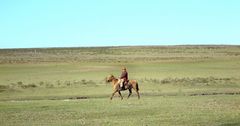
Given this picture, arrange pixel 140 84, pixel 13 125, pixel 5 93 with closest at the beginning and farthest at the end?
1. pixel 13 125
2. pixel 5 93
3. pixel 140 84

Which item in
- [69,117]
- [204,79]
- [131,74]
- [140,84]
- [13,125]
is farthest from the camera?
[131,74]

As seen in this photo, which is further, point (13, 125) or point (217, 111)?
point (217, 111)

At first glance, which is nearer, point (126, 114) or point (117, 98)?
point (126, 114)

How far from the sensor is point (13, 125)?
64.2 ft

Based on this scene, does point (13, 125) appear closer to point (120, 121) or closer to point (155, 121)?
point (120, 121)

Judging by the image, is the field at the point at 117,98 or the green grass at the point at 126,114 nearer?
the green grass at the point at 126,114

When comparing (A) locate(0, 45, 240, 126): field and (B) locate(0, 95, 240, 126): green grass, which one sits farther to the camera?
(A) locate(0, 45, 240, 126): field

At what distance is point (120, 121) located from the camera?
65.7 feet

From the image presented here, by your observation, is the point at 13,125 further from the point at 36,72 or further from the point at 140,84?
the point at 36,72

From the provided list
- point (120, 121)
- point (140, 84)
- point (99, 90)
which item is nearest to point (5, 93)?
point (99, 90)

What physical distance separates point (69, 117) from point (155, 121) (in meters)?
3.97

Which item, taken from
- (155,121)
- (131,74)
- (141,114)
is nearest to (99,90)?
(131,74)

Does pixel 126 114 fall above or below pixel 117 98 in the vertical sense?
above

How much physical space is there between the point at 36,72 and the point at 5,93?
18992 mm
